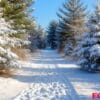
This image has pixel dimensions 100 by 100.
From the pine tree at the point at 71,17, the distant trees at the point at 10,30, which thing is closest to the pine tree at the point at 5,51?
the distant trees at the point at 10,30

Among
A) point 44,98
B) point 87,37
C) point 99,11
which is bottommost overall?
point 44,98

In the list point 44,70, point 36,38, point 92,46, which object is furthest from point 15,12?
point 36,38

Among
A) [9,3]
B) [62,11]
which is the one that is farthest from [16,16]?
[62,11]

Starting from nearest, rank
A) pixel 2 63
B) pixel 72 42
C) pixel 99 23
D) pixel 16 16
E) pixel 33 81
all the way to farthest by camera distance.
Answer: pixel 33 81 → pixel 2 63 → pixel 99 23 → pixel 16 16 → pixel 72 42

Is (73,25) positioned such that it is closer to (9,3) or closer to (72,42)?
(72,42)

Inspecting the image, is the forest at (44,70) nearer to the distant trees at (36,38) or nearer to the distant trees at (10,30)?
the distant trees at (10,30)

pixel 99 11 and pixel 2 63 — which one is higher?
pixel 99 11

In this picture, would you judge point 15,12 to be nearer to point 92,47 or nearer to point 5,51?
point 92,47

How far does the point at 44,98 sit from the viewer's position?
11359mm

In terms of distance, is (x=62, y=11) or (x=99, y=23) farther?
(x=62, y=11)

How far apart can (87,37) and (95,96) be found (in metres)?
10.6

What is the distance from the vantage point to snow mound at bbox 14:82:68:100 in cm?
1150

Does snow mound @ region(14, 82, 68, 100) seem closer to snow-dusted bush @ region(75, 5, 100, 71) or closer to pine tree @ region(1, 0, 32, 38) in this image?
snow-dusted bush @ region(75, 5, 100, 71)

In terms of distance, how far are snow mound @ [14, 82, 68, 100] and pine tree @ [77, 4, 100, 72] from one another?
225 inches
